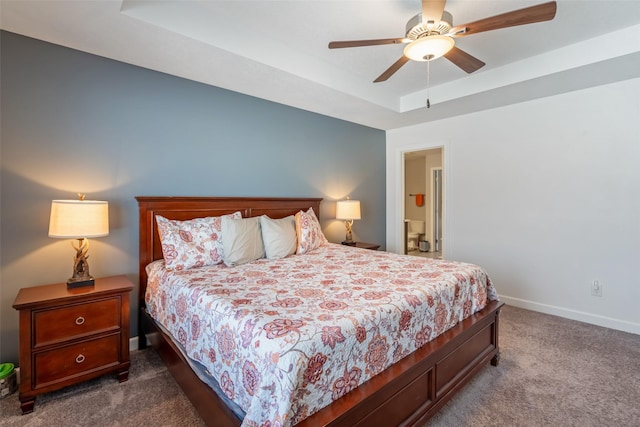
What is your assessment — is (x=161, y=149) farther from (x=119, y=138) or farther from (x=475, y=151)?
(x=475, y=151)

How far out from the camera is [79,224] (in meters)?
1.99

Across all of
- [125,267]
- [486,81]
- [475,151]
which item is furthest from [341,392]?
[475,151]

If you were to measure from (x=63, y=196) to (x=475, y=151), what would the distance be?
437cm

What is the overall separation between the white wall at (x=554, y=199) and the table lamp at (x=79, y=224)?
156 inches

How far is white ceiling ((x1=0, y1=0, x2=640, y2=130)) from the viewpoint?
2.06 metres

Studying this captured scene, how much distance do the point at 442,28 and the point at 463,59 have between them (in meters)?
0.39

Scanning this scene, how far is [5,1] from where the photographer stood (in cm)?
179

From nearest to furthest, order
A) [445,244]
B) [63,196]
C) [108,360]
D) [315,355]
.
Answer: [315,355], [108,360], [63,196], [445,244]

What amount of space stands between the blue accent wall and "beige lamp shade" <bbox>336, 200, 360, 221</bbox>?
77 centimetres

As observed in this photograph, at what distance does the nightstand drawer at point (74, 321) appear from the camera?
1847 mm

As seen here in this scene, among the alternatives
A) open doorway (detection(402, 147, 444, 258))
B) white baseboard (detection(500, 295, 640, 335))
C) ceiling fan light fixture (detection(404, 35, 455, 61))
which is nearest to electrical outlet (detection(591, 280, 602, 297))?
white baseboard (detection(500, 295, 640, 335))

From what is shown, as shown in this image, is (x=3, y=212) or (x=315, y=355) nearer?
(x=315, y=355)

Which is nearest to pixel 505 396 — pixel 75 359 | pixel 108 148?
pixel 75 359

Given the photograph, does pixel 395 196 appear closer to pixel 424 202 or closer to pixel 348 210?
pixel 348 210
